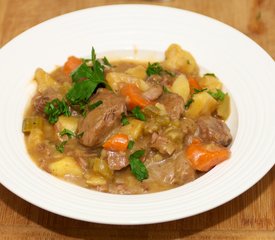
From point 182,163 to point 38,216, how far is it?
105cm

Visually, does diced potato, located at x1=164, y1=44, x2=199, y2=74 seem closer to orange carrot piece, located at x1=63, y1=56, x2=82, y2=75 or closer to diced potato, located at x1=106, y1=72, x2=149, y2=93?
diced potato, located at x1=106, y1=72, x2=149, y2=93

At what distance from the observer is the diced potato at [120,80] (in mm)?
4336

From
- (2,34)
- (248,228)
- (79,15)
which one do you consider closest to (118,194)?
(248,228)

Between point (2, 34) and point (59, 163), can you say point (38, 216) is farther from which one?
point (2, 34)

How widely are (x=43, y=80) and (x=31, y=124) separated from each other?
49cm

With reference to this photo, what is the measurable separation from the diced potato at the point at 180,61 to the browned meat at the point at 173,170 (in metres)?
1.01

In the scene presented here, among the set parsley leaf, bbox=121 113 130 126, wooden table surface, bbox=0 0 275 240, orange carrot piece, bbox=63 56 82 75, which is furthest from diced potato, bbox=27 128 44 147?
orange carrot piece, bbox=63 56 82 75

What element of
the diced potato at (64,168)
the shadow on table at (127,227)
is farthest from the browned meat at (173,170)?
the diced potato at (64,168)

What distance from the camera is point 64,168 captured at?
387cm

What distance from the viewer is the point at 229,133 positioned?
13.5 ft

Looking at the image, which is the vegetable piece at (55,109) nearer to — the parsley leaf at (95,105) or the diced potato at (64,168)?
the parsley leaf at (95,105)

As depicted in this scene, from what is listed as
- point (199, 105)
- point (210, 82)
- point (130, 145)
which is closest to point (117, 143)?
point (130, 145)

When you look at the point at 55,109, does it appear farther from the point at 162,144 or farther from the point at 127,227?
the point at 127,227

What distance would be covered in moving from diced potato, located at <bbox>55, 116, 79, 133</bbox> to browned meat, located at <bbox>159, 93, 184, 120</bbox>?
2.17 feet
